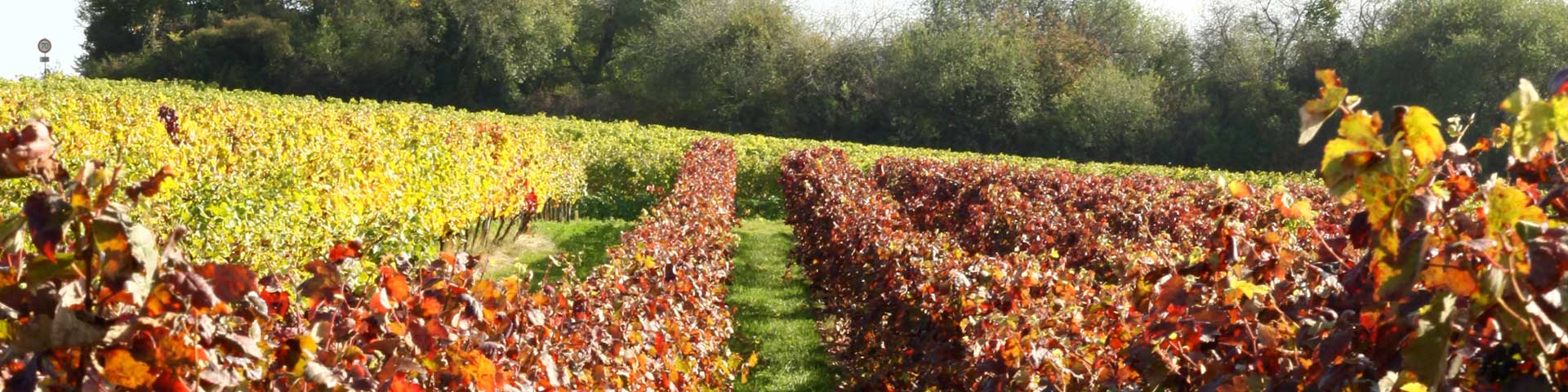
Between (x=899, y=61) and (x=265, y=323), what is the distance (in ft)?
120

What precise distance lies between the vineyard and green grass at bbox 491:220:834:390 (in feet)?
0.22

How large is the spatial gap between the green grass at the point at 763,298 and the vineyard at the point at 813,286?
0.07 meters

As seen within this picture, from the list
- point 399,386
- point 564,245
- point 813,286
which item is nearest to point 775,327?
point 813,286

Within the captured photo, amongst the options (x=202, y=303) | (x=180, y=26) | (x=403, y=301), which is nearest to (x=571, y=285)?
(x=403, y=301)

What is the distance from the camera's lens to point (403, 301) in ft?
7.30

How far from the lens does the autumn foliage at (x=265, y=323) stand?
1.29 meters


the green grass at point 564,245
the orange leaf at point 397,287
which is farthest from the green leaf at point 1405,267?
the green grass at point 564,245

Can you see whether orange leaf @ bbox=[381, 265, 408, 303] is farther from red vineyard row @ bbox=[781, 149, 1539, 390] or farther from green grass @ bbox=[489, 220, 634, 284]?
green grass @ bbox=[489, 220, 634, 284]

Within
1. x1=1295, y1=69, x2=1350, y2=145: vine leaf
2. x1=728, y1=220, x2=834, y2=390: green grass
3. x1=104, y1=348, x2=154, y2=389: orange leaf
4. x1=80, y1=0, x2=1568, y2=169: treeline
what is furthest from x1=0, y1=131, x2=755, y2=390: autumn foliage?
x1=80, y1=0, x2=1568, y2=169: treeline

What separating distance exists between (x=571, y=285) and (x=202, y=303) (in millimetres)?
2783

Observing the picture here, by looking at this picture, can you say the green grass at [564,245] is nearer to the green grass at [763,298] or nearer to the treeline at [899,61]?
the green grass at [763,298]

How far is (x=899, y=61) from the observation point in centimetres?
3803

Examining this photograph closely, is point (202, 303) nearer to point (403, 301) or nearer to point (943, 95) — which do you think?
point (403, 301)

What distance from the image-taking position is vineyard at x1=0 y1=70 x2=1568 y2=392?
4.23 ft
